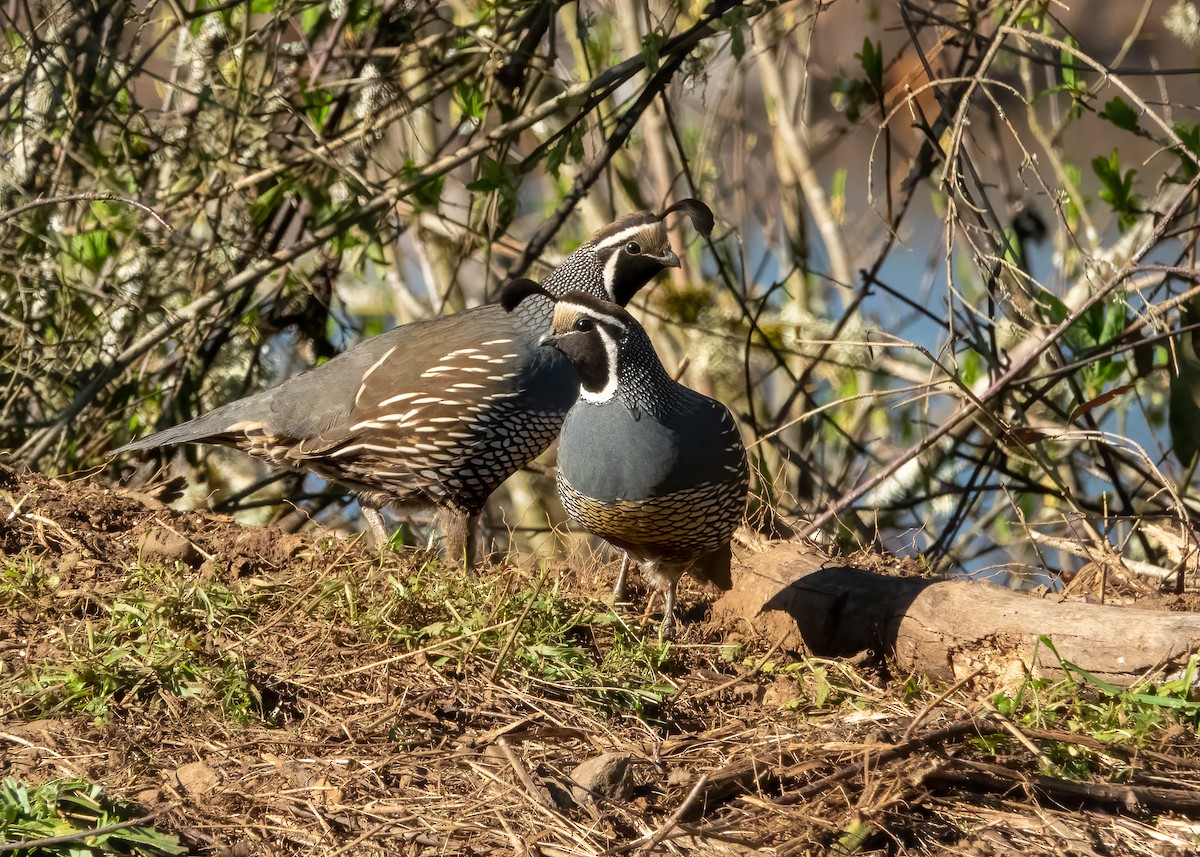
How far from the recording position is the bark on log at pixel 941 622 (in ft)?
9.96

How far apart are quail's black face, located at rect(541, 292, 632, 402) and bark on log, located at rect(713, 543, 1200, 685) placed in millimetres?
729

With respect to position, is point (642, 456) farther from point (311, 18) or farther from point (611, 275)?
point (311, 18)

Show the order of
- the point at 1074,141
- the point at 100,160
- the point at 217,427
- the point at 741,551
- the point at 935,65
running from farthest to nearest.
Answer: the point at 1074,141 < the point at 935,65 < the point at 100,160 < the point at 217,427 < the point at 741,551

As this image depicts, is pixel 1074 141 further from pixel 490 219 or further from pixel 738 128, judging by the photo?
pixel 490 219

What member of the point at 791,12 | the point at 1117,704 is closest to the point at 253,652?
the point at 1117,704

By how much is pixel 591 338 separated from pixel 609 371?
0.12 meters

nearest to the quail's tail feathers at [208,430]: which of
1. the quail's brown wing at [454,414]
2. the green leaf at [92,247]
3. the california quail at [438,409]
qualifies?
the california quail at [438,409]

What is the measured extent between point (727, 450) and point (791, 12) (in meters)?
3.26

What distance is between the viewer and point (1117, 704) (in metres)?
A: 2.92

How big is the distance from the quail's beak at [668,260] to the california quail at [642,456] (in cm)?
74

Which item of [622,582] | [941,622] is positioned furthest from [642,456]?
[941,622]

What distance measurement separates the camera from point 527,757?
8.45 ft

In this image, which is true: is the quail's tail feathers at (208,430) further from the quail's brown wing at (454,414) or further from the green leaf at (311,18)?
the green leaf at (311,18)

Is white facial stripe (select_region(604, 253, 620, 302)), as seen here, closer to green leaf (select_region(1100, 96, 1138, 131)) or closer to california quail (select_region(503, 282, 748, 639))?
california quail (select_region(503, 282, 748, 639))
